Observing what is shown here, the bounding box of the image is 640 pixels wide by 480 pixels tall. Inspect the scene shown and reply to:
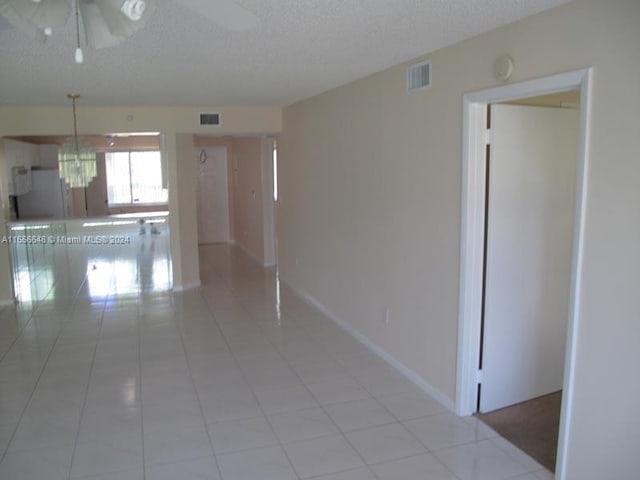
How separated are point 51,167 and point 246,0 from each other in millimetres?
8721

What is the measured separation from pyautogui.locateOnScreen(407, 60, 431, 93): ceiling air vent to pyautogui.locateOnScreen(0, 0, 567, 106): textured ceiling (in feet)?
0.35

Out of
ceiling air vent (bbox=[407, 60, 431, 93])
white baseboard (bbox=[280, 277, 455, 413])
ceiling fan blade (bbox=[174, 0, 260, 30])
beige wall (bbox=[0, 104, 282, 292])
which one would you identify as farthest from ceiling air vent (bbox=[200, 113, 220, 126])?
ceiling fan blade (bbox=[174, 0, 260, 30])

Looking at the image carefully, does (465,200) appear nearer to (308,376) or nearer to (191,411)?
(308,376)

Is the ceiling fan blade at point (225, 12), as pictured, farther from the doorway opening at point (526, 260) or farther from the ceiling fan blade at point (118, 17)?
the doorway opening at point (526, 260)

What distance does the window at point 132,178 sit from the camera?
33.8ft

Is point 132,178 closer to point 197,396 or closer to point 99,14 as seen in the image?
point 197,396

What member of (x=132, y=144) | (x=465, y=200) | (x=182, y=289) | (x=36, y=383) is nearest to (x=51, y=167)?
(x=132, y=144)

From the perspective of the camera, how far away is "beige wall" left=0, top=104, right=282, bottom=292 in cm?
600

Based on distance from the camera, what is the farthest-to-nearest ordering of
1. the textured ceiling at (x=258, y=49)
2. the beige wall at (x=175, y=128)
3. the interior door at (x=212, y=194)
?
A: the interior door at (x=212, y=194) → the beige wall at (x=175, y=128) → the textured ceiling at (x=258, y=49)

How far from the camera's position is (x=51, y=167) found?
31.3 ft

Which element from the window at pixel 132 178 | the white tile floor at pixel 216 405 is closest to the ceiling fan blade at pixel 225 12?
the white tile floor at pixel 216 405

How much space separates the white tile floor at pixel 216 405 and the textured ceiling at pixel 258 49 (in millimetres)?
2310

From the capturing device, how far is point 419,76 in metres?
3.56

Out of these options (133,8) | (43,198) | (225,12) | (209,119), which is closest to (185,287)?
(209,119)
